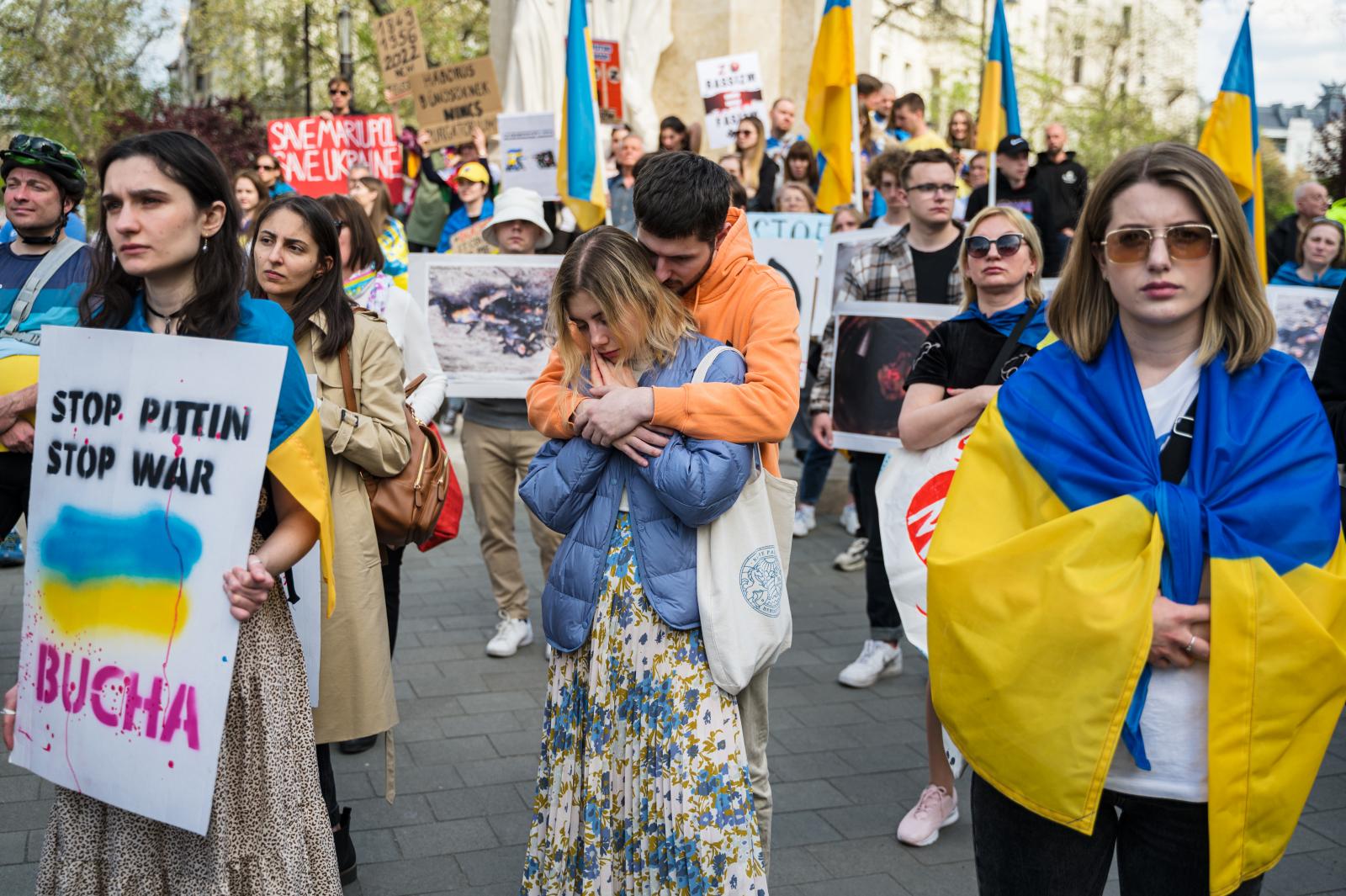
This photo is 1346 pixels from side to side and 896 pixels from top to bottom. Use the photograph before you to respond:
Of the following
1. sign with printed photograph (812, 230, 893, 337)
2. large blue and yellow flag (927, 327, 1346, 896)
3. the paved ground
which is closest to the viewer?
large blue and yellow flag (927, 327, 1346, 896)

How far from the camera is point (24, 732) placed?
275 cm

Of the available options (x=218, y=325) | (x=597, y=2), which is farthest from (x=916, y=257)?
(x=597, y=2)

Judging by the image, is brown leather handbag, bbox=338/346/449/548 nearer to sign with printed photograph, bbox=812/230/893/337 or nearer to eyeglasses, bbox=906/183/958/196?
eyeglasses, bbox=906/183/958/196

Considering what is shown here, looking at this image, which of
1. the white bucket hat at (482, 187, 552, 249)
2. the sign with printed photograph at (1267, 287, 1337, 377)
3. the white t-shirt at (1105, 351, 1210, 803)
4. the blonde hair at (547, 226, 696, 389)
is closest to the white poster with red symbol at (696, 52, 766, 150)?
the sign with printed photograph at (1267, 287, 1337, 377)

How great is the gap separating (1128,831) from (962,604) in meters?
0.55

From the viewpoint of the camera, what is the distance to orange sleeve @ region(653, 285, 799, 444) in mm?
3059

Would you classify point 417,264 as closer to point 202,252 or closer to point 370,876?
point 370,876

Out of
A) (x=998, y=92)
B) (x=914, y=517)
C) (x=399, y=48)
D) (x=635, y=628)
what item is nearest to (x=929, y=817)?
(x=914, y=517)

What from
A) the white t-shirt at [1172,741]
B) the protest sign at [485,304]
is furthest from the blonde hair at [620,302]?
the protest sign at [485,304]

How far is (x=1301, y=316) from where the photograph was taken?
7.34 m

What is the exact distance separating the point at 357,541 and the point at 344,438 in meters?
0.33

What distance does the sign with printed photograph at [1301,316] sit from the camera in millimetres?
7281

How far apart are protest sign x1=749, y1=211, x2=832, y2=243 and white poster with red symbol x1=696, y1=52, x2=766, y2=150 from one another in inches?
147

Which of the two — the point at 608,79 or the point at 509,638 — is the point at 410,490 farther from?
the point at 608,79
